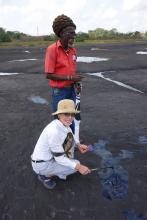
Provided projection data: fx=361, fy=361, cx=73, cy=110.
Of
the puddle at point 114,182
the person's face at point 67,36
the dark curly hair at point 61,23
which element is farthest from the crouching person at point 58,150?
the dark curly hair at point 61,23

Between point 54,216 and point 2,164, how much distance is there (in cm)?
156

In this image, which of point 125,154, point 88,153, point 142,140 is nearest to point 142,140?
point 142,140

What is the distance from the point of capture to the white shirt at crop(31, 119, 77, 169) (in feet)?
13.6

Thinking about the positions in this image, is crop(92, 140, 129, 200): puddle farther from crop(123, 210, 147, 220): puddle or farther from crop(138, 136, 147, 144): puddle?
crop(138, 136, 147, 144): puddle

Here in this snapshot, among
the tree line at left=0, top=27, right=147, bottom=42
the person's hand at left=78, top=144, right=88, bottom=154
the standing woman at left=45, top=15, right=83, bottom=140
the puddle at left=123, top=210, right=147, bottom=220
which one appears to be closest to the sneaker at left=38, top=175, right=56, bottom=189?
the person's hand at left=78, top=144, right=88, bottom=154

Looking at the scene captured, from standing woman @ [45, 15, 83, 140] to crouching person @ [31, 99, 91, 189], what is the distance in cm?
85

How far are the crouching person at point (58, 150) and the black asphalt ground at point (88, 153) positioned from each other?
7.0 inches

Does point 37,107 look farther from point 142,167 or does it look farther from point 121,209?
point 121,209

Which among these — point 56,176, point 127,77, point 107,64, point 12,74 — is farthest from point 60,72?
point 107,64

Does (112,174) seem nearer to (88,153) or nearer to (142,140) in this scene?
(88,153)

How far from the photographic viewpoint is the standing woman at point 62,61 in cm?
476

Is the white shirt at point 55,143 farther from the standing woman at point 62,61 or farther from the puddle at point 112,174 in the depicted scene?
the standing woman at point 62,61

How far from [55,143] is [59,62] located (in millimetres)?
1318

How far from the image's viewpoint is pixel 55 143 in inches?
163
